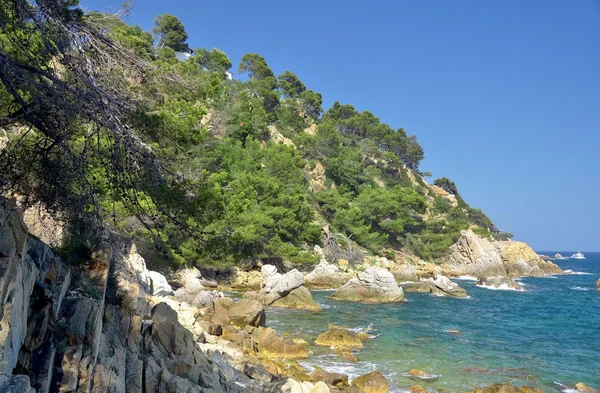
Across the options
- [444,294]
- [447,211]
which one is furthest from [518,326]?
[447,211]

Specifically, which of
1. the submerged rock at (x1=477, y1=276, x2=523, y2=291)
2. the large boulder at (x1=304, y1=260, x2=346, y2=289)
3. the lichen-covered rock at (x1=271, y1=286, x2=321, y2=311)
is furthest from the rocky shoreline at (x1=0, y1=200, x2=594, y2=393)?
the submerged rock at (x1=477, y1=276, x2=523, y2=291)

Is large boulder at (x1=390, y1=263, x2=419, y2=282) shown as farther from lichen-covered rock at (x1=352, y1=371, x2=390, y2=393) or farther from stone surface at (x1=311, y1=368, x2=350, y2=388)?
stone surface at (x1=311, y1=368, x2=350, y2=388)

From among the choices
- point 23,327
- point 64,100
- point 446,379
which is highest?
point 64,100

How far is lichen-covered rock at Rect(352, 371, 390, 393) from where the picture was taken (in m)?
11.3

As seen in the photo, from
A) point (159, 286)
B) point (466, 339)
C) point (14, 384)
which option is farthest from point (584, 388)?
point (14, 384)

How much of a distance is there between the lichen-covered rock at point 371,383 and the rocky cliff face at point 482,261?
3835 centimetres

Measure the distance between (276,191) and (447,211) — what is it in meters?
38.4

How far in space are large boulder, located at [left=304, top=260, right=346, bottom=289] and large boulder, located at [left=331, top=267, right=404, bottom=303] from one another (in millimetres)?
4558

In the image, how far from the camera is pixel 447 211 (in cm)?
6462

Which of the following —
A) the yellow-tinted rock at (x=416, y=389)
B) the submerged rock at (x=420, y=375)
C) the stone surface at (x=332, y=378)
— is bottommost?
the yellow-tinted rock at (x=416, y=389)

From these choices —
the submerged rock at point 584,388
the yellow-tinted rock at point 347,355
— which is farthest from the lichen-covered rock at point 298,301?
the submerged rock at point 584,388

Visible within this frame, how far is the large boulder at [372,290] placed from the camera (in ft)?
88.2

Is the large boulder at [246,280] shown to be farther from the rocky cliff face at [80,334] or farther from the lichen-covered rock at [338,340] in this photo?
the rocky cliff face at [80,334]

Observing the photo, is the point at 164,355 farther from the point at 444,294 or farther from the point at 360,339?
the point at 444,294
